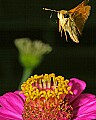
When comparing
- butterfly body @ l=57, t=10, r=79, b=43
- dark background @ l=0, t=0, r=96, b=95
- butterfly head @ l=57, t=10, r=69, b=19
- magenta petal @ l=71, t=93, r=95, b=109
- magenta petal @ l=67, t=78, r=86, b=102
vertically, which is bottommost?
dark background @ l=0, t=0, r=96, b=95

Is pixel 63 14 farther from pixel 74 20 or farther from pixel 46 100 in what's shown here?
pixel 46 100

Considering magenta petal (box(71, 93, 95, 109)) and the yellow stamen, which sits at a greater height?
the yellow stamen

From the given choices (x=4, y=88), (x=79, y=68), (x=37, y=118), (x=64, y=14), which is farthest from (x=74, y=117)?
(x=79, y=68)

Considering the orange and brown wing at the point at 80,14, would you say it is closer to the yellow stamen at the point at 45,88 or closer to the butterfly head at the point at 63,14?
the butterfly head at the point at 63,14

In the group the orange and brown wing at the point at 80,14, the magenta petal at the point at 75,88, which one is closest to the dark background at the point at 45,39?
the magenta petal at the point at 75,88

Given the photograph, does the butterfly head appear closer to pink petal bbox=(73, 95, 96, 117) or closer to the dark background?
pink petal bbox=(73, 95, 96, 117)

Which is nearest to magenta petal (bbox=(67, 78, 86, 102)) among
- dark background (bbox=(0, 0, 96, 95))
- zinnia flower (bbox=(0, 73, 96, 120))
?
zinnia flower (bbox=(0, 73, 96, 120))

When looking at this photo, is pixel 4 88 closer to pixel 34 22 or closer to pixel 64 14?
pixel 34 22
